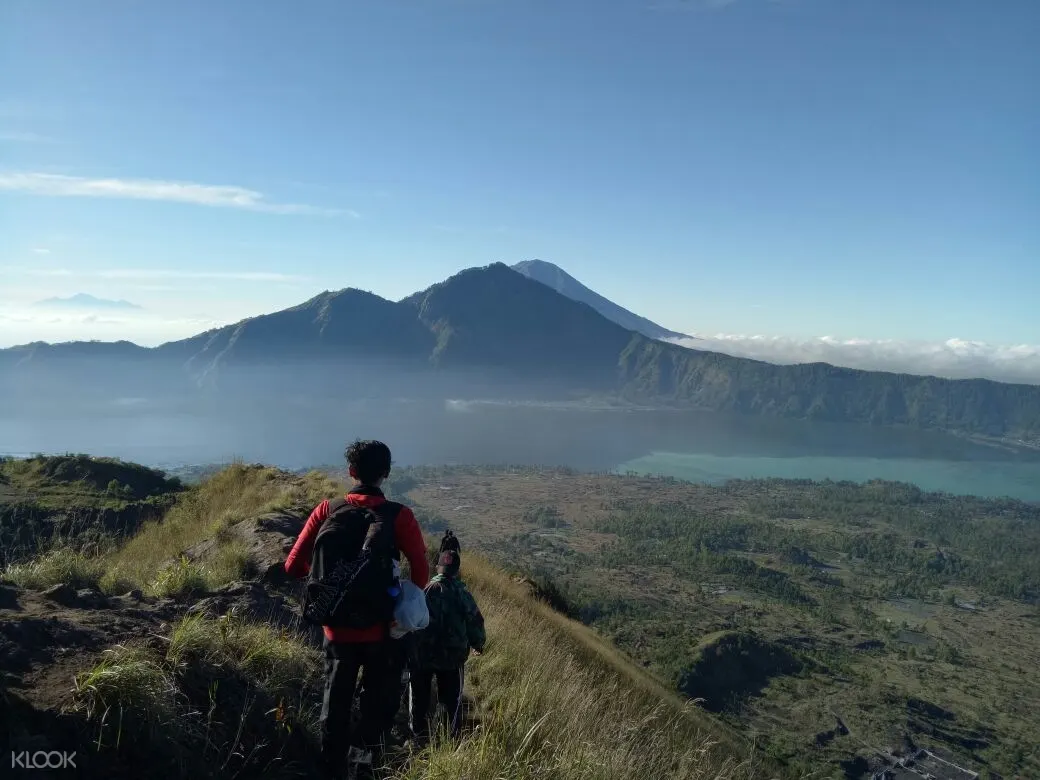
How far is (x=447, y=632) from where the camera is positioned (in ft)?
12.9

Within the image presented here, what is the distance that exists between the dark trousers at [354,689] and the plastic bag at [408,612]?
0.14 meters

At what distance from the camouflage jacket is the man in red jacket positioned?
19.5 inches

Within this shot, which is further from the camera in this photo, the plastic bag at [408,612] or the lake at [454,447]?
the lake at [454,447]

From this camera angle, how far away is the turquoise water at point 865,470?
147500 millimetres

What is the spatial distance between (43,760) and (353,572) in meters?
1.43

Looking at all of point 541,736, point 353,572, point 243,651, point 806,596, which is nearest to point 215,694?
point 243,651

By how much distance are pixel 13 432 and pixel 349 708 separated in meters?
151

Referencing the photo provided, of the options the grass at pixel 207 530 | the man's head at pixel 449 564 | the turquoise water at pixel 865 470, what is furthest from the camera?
the turquoise water at pixel 865 470

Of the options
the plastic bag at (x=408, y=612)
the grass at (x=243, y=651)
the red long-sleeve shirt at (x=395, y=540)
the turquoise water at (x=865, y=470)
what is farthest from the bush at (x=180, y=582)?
the turquoise water at (x=865, y=470)

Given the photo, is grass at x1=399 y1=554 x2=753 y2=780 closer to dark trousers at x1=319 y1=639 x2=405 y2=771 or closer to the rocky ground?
dark trousers at x1=319 y1=639 x2=405 y2=771

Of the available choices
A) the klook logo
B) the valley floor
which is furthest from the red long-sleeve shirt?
the valley floor

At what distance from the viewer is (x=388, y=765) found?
3334mm

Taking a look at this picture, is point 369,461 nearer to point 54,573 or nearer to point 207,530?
point 54,573

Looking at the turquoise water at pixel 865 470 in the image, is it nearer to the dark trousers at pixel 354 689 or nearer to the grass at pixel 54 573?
the grass at pixel 54 573
